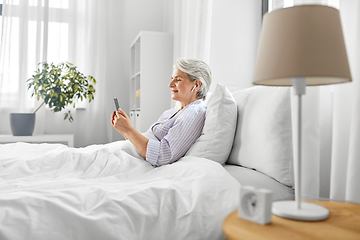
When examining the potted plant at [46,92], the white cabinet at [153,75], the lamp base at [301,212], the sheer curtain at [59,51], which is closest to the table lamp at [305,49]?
the lamp base at [301,212]

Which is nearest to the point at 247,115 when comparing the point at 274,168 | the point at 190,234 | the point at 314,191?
the point at 274,168

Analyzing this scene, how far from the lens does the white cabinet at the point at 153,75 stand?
132 inches

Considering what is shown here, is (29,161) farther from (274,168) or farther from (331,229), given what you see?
(331,229)

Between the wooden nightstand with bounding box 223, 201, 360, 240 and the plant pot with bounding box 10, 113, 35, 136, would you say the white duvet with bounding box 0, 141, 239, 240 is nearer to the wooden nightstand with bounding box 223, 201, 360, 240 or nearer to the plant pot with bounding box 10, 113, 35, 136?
the wooden nightstand with bounding box 223, 201, 360, 240

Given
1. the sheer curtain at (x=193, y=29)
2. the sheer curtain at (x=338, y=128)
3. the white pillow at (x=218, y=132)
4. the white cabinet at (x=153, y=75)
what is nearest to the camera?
the sheer curtain at (x=338, y=128)

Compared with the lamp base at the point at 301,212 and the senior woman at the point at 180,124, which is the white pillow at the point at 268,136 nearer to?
the senior woman at the point at 180,124

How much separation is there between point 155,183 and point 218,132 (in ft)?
1.46

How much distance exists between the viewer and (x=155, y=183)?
107cm

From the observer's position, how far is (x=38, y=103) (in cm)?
360

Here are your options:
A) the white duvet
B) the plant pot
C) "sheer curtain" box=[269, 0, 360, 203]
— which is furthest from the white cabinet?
"sheer curtain" box=[269, 0, 360, 203]

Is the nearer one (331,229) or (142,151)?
(331,229)

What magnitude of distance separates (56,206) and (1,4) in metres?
3.66

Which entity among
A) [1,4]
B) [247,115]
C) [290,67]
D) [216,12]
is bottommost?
[247,115]

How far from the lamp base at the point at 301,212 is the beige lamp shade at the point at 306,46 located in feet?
1.01
